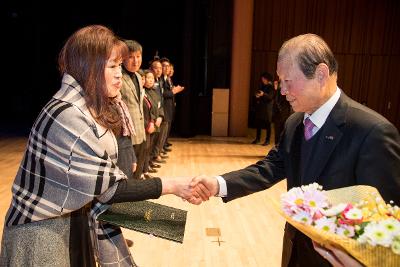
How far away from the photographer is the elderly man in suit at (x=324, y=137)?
50.6 inches

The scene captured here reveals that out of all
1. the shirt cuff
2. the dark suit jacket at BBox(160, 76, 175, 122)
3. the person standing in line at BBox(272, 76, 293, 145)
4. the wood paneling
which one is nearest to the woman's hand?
the shirt cuff

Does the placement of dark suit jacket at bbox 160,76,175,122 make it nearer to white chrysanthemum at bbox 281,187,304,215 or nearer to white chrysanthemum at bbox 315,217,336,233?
white chrysanthemum at bbox 281,187,304,215

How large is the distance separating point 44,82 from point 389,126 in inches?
463

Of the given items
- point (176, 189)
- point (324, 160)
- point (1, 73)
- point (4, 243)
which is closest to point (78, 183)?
point (4, 243)

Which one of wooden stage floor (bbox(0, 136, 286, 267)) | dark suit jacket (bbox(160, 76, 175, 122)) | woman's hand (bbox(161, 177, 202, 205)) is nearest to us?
woman's hand (bbox(161, 177, 202, 205))

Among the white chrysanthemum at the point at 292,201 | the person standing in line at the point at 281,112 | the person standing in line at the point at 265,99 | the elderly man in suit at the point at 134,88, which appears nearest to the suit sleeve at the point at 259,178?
the white chrysanthemum at the point at 292,201

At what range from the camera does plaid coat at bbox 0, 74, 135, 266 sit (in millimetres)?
1410

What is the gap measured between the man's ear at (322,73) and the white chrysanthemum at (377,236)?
0.65 m

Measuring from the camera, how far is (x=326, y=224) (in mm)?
1012

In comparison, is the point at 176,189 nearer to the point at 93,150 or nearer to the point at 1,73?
the point at 93,150

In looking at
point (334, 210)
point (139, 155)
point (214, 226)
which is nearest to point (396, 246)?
point (334, 210)

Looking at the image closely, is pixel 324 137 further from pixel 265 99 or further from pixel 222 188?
pixel 265 99

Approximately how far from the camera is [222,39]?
936 centimetres

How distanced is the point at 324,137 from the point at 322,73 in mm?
234
